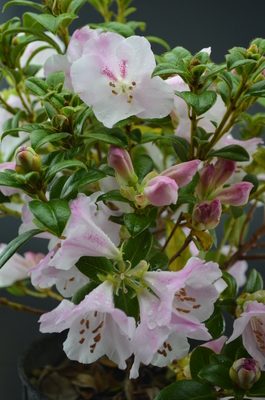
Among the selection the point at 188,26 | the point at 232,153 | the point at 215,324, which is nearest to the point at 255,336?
the point at 215,324

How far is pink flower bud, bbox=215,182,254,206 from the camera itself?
796 mm

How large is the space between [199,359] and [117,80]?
47cm

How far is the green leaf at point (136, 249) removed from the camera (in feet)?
2.35

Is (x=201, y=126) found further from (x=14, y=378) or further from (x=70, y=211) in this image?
(x=14, y=378)

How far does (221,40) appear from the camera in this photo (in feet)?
6.37

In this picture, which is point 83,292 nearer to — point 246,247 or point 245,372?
point 245,372

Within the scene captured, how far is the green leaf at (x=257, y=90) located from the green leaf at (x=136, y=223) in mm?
237

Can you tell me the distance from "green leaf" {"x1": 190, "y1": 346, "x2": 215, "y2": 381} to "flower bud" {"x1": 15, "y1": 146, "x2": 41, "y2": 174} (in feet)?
1.33

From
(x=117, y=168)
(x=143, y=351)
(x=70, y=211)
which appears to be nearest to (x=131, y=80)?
(x=117, y=168)

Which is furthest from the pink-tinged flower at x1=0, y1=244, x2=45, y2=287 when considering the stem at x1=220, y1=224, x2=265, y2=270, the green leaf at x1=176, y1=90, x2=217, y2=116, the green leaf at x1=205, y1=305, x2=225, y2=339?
the green leaf at x1=176, y1=90, x2=217, y2=116

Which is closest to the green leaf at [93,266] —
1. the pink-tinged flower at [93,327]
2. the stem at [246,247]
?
the pink-tinged flower at [93,327]

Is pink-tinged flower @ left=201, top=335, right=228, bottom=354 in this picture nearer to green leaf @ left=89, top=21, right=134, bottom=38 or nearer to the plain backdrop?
green leaf @ left=89, top=21, right=134, bottom=38

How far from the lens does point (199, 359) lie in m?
0.82

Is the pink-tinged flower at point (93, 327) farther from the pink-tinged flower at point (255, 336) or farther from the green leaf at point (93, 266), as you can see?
the pink-tinged flower at point (255, 336)
